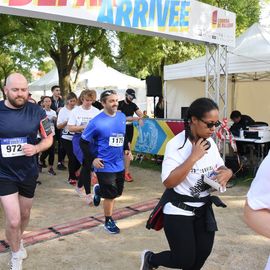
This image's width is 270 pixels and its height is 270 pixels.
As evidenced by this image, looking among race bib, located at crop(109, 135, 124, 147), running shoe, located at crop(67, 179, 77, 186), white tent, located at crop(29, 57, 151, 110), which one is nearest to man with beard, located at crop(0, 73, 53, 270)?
race bib, located at crop(109, 135, 124, 147)

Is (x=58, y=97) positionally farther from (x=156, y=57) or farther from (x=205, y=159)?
(x=156, y=57)

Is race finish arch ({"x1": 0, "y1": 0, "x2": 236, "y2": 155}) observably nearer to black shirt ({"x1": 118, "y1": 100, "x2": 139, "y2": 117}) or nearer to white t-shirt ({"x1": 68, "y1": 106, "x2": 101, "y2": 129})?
white t-shirt ({"x1": 68, "y1": 106, "x2": 101, "y2": 129})

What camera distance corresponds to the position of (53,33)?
48.4 feet

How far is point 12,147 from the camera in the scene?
11.8ft

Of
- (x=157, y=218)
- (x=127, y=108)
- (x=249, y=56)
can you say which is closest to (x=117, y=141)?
(x=157, y=218)

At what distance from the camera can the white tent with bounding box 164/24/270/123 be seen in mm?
9133

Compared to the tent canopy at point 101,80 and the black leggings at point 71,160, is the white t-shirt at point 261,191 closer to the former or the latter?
the black leggings at point 71,160

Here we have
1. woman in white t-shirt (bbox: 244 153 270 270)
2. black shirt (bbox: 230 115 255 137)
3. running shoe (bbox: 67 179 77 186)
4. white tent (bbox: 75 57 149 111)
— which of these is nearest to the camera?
woman in white t-shirt (bbox: 244 153 270 270)

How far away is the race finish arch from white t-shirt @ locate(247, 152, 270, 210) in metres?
4.32

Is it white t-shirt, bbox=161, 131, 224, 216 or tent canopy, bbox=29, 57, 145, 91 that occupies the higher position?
tent canopy, bbox=29, 57, 145, 91

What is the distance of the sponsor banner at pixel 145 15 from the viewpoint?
5.25m

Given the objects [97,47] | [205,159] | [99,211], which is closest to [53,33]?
[97,47]

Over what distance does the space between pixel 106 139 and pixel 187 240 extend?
89.4 inches

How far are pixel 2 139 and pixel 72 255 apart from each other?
148cm
